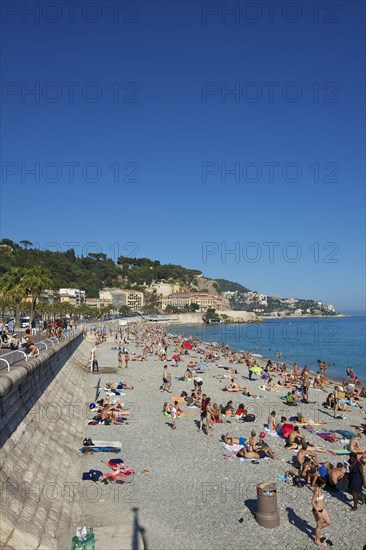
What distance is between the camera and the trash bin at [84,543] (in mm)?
6977

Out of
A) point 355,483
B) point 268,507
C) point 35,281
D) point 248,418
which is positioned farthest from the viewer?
point 35,281

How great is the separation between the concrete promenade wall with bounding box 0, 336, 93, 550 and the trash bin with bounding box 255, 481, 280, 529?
3516 millimetres

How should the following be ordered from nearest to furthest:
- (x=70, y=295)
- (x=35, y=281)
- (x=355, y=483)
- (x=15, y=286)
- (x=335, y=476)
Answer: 1. (x=355, y=483)
2. (x=335, y=476)
3. (x=35, y=281)
4. (x=15, y=286)
5. (x=70, y=295)

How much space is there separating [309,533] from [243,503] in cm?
158

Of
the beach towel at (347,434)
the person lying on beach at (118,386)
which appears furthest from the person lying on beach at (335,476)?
the person lying on beach at (118,386)

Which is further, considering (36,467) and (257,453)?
(257,453)

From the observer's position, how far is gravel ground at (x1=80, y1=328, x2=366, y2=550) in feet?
27.4

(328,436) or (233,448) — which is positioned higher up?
(233,448)

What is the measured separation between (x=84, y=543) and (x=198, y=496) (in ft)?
11.9

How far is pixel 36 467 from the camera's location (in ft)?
29.2

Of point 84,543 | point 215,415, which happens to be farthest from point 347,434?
point 84,543

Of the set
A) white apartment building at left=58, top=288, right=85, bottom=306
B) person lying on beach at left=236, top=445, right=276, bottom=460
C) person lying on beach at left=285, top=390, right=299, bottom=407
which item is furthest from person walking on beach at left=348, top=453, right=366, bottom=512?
white apartment building at left=58, top=288, right=85, bottom=306

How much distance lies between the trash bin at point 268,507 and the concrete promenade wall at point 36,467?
3.52 m

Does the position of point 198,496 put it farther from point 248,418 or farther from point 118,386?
point 118,386
